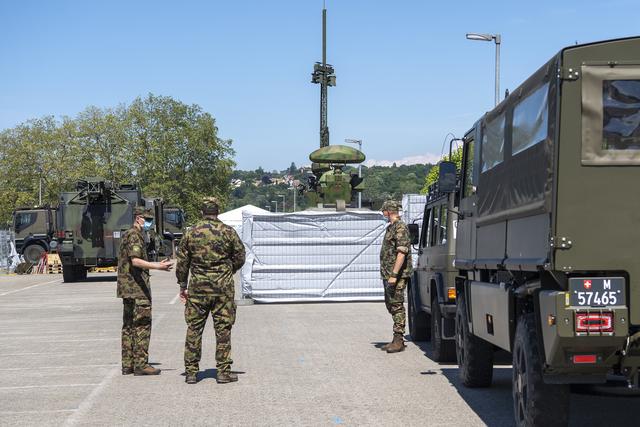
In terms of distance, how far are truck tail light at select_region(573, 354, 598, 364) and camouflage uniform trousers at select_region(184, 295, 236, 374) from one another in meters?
4.98

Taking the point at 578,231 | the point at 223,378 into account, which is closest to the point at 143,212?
the point at 223,378

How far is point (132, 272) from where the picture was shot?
11.4 metres

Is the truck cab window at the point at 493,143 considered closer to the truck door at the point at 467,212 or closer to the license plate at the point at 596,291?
the truck door at the point at 467,212

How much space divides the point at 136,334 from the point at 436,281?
3699 millimetres

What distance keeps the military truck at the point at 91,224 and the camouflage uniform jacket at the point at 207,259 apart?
2421 centimetres

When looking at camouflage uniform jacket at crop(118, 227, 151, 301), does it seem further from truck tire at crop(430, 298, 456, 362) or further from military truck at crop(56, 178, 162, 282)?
military truck at crop(56, 178, 162, 282)

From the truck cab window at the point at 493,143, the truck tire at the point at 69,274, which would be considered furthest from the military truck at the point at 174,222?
the truck cab window at the point at 493,143

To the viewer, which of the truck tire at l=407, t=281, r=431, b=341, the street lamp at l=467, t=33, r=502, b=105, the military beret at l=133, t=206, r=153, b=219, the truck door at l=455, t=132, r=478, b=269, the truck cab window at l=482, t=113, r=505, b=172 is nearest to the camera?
the truck cab window at l=482, t=113, r=505, b=172

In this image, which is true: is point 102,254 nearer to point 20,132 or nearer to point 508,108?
point 508,108

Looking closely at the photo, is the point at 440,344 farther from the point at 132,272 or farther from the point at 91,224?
the point at 91,224

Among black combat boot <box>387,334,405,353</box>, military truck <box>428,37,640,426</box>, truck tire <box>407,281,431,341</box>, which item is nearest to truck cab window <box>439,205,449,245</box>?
black combat boot <box>387,334,405,353</box>

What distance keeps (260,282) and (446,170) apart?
13725 mm

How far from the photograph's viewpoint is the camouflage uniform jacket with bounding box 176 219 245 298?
10656mm

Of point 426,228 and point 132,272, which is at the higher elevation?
point 426,228
